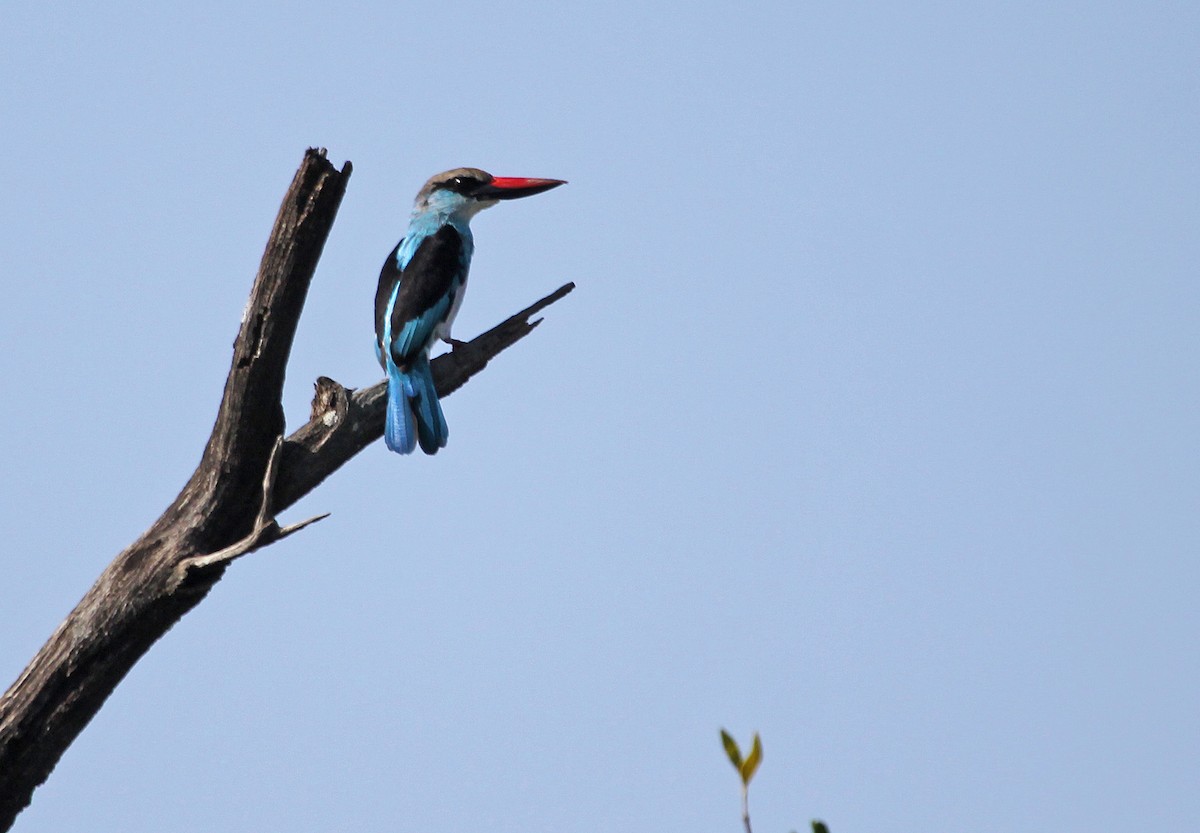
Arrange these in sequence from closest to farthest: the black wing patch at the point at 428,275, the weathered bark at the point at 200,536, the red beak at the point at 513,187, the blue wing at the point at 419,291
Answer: the weathered bark at the point at 200,536, the blue wing at the point at 419,291, the black wing patch at the point at 428,275, the red beak at the point at 513,187

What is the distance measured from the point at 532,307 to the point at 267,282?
1.36m

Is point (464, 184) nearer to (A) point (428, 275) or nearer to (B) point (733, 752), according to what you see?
(A) point (428, 275)

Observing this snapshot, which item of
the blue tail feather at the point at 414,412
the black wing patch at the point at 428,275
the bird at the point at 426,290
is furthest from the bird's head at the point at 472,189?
the blue tail feather at the point at 414,412

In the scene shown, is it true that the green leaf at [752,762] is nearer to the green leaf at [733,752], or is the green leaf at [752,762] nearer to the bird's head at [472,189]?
the green leaf at [733,752]

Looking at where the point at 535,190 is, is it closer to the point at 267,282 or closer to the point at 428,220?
the point at 428,220

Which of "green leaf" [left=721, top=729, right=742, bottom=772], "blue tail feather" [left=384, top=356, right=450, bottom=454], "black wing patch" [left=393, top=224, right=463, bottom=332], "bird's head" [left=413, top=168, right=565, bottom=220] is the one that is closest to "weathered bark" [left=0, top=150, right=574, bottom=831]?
"blue tail feather" [left=384, top=356, right=450, bottom=454]

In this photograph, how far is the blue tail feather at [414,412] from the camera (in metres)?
5.45

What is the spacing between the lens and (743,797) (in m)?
1.71

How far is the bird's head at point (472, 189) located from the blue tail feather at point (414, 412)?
77.2 inches

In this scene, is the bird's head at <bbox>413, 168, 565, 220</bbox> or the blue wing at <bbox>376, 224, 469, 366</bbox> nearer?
the blue wing at <bbox>376, 224, 469, 366</bbox>

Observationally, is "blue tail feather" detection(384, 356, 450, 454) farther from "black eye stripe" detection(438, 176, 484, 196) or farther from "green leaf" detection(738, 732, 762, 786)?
"green leaf" detection(738, 732, 762, 786)

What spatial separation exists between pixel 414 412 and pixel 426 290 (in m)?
0.89

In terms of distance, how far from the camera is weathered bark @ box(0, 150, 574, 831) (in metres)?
3.85

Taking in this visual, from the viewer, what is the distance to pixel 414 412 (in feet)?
18.7
